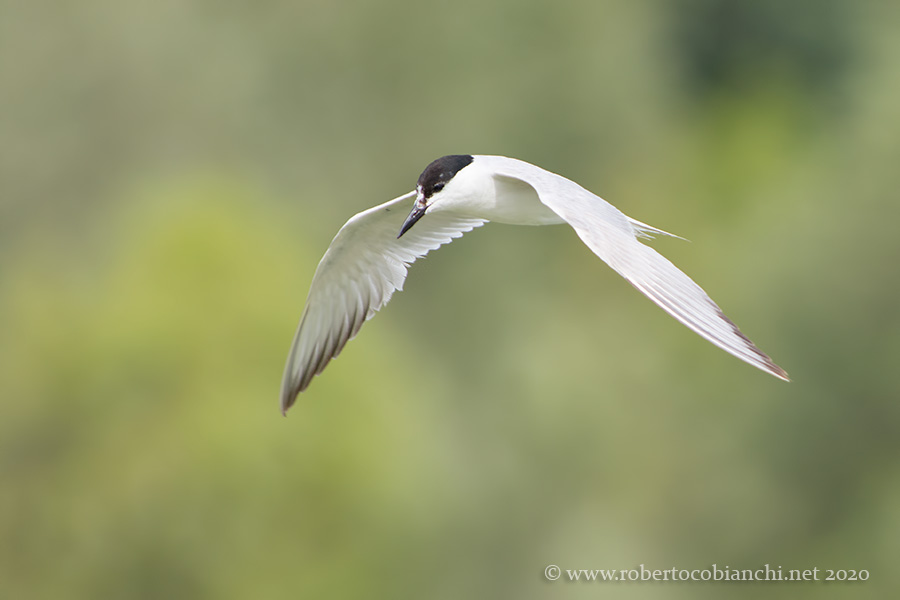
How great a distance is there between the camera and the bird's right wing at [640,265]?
5.31 m

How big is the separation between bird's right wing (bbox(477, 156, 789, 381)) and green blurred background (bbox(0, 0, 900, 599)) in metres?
12.2

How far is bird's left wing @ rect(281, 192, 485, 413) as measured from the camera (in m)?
8.50

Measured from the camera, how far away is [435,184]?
725 centimetres

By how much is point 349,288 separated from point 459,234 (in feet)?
2.81

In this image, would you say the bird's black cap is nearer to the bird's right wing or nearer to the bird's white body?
the bird's white body

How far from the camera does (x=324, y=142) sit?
35531mm

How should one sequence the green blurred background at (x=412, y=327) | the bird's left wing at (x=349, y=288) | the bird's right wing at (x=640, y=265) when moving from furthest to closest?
the green blurred background at (x=412, y=327) → the bird's left wing at (x=349, y=288) → the bird's right wing at (x=640, y=265)

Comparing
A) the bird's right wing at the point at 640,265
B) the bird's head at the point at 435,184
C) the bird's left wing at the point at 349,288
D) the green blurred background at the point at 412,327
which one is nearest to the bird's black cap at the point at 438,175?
the bird's head at the point at 435,184

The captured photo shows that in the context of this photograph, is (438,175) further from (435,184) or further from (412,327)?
(412,327)

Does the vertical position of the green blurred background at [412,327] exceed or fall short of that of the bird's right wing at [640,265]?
it falls short

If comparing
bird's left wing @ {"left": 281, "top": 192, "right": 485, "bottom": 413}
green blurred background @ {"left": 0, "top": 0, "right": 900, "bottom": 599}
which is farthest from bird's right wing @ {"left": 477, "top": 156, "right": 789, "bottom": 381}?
green blurred background @ {"left": 0, "top": 0, "right": 900, "bottom": 599}

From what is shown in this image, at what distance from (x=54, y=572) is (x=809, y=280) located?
14.9 metres

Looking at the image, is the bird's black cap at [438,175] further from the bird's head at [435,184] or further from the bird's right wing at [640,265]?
the bird's right wing at [640,265]

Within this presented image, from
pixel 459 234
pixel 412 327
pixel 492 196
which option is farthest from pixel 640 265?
pixel 412 327
